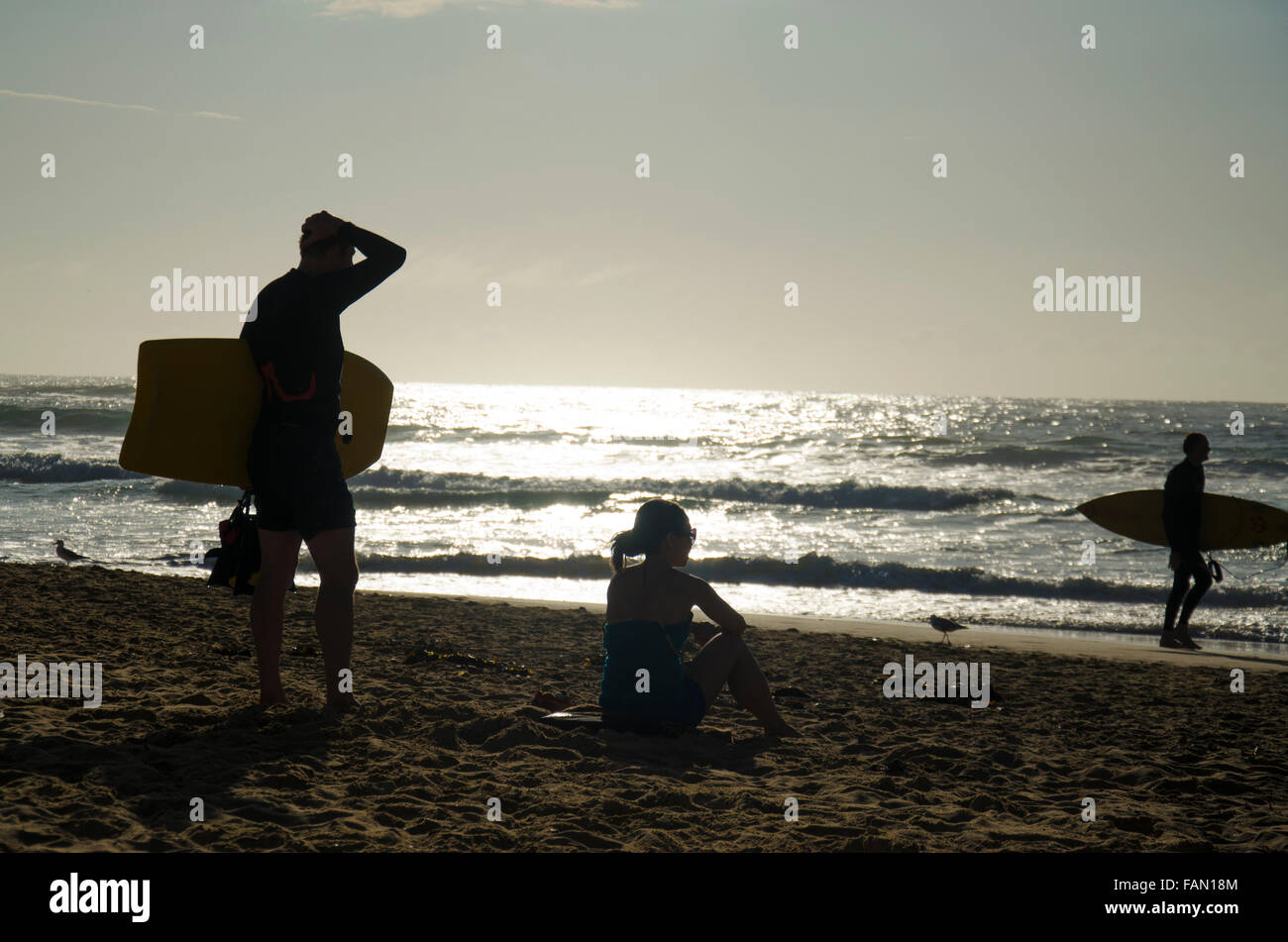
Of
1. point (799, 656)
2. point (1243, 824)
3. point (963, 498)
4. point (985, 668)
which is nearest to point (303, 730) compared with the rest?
point (1243, 824)

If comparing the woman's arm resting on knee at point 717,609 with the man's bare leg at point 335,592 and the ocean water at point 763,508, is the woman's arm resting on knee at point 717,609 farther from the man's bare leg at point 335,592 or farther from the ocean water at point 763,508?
the ocean water at point 763,508

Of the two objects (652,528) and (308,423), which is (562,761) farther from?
(308,423)

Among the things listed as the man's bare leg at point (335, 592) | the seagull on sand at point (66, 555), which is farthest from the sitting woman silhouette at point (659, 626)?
the seagull on sand at point (66, 555)

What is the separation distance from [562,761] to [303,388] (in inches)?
62.9

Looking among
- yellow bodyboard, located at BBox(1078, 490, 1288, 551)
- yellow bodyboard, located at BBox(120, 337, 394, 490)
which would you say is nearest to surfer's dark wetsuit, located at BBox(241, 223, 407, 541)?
yellow bodyboard, located at BBox(120, 337, 394, 490)

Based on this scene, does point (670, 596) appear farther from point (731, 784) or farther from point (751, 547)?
point (751, 547)

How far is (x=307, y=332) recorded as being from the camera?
3613 mm

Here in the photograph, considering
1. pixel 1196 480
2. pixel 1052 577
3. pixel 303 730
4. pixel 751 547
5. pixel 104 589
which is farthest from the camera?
pixel 751 547

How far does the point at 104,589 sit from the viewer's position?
24.8ft

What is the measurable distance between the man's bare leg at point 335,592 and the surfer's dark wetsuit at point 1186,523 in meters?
6.83

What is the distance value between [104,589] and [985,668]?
624 centimetres

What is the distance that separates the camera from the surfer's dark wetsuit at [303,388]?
355cm

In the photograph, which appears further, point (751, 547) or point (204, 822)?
point (751, 547)
